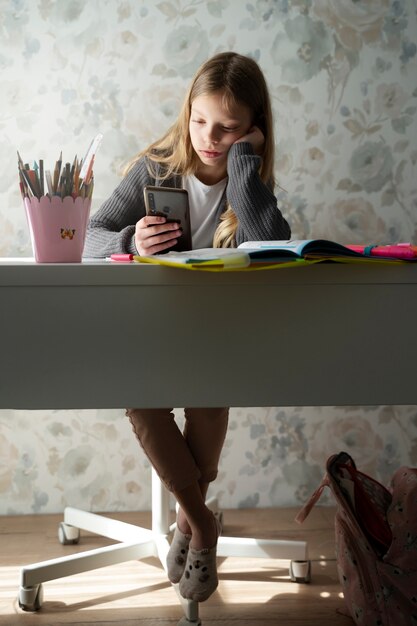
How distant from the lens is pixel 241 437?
2236 mm

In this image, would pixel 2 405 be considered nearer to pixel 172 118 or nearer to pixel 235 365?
pixel 235 365

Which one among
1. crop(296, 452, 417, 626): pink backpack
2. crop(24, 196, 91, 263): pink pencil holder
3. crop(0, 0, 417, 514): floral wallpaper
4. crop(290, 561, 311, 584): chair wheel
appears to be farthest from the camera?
crop(0, 0, 417, 514): floral wallpaper

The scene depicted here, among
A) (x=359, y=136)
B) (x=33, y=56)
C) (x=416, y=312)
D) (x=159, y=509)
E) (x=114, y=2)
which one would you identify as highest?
(x=114, y=2)

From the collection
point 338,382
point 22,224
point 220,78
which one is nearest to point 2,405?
point 338,382

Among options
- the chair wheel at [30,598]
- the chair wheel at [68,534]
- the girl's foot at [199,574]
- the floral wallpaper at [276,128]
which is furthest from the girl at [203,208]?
the chair wheel at [68,534]

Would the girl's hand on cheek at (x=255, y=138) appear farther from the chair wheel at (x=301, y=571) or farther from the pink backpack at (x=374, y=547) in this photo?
the chair wheel at (x=301, y=571)

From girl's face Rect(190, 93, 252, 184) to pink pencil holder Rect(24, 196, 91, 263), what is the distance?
67 cm

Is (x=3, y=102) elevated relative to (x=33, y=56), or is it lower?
lower

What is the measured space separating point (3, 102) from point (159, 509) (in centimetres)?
120

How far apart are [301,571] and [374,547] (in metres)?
0.31

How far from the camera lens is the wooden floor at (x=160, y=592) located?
154 cm

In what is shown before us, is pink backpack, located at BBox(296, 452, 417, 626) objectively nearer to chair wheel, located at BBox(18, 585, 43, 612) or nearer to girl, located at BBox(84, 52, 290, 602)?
girl, located at BBox(84, 52, 290, 602)

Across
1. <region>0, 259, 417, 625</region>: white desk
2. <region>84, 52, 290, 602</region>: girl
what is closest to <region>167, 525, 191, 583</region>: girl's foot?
<region>84, 52, 290, 602</region>: girl

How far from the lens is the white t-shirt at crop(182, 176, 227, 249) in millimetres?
1704
